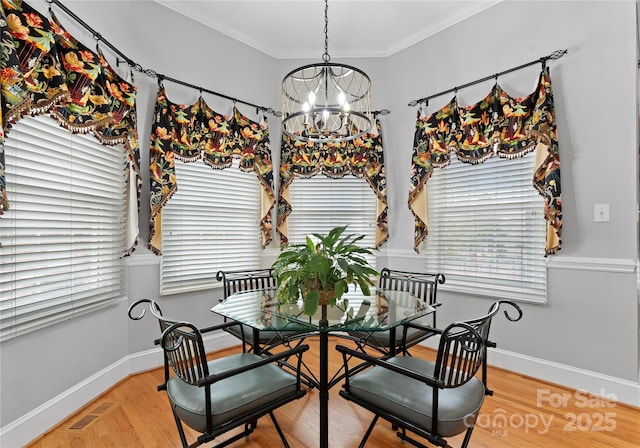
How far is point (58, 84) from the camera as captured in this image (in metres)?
1.89

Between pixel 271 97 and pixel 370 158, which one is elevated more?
pixel 271 97

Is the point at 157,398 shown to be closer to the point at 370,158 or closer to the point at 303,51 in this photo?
the point at 370,158

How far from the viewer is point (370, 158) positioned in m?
3.64

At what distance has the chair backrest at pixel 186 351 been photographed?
1.30 metres

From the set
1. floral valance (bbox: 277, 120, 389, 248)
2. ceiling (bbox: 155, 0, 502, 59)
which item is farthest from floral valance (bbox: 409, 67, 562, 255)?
ceiling (bbox: 155, 0, 502, 59)

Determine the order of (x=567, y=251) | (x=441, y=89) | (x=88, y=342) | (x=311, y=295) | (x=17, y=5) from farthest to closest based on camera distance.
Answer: (x=441, y=89) → (x=567, y=251) → (x=88, y=342) → (x=17, y=5) → (x=311, y=295)

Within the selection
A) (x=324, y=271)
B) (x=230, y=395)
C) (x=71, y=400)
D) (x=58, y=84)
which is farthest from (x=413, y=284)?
(x=58, y=84)

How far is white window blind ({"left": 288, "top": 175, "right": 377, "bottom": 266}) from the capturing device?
3779mm

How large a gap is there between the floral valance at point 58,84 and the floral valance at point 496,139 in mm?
2564

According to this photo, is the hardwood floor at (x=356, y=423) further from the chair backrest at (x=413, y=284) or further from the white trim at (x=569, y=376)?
the chair backrest at (x=413, y=284)

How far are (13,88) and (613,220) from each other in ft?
12.1

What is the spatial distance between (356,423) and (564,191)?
7.47 feet

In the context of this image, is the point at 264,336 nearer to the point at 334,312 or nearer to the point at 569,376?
the point at 334,312

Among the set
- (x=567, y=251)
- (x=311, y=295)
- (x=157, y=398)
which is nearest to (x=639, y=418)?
(x=567, y=251)
